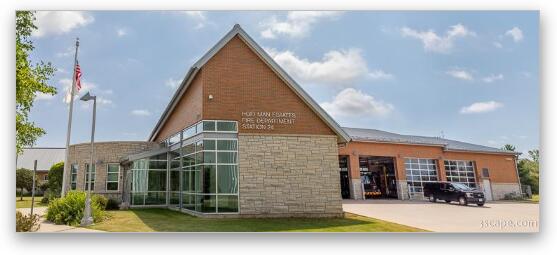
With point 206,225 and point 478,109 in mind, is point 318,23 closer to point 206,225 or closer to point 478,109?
point 478,109

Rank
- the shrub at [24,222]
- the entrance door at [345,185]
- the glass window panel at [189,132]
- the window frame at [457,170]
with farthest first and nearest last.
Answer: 1. the entrance door at [345,185]
2. the window frame at [457,170]
3. the glass window panel at [189,132]
4. the shrub at [24,222]

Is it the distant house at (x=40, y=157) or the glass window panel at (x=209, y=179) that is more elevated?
the distant house at (x=40, y=157)

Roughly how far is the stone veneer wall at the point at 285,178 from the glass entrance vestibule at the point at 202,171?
1.17ft

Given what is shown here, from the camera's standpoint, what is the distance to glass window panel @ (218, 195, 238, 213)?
11.8m

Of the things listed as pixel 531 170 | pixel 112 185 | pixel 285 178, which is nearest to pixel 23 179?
pixel 285 178

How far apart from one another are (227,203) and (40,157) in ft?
17.8

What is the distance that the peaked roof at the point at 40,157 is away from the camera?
9.43m

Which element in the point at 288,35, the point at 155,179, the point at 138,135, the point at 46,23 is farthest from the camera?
the point at 155,179

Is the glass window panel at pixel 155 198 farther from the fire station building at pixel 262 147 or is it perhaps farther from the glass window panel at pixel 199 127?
the glass window panel at pixel 199 127

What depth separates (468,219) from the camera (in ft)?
31.2

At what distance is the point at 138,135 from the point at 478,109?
8508 millimetres

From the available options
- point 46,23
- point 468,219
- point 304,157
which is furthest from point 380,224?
point 46,23

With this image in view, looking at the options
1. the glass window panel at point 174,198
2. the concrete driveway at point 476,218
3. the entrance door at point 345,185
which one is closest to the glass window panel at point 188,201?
the glass window panel at point 174,198

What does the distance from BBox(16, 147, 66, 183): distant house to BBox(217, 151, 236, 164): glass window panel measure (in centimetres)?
444
